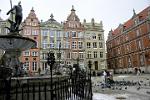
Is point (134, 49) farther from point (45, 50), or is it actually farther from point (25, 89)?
point (25, 89)

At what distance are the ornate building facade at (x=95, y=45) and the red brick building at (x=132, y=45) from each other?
19.8 feet

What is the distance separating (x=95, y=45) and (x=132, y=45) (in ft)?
32.1

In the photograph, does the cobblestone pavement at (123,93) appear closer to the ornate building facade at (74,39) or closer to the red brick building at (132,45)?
the red brick building at (132,45)

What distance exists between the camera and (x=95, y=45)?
188ft

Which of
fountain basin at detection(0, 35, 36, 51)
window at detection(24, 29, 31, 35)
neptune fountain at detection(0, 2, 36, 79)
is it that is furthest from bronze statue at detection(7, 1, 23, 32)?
window at detection(24, 29, 31, 35)

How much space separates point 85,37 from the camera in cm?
5644

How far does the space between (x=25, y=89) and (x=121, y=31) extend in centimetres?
5545

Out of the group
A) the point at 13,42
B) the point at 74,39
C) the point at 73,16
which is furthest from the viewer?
the point at 73,16

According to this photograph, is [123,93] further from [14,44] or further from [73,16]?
[73,16]

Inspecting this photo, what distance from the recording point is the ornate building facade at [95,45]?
5588 centimetres

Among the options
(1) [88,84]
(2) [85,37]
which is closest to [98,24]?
(2) [85,37]

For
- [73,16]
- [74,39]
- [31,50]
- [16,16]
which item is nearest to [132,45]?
[74,39]

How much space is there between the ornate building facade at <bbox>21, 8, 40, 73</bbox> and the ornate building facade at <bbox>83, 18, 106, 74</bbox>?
517 inches

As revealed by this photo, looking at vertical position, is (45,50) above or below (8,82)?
above
